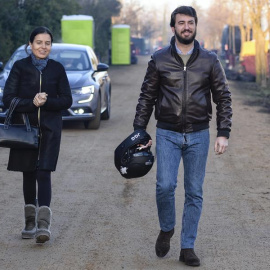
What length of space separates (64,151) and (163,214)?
21.2 feet

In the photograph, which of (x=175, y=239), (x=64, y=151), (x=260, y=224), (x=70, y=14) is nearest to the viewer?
(x=175, y=239)

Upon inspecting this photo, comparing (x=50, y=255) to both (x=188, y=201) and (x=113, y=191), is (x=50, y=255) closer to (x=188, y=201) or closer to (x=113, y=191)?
(x=188, y=201)

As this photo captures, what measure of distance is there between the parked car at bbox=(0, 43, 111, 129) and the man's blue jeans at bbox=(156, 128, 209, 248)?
328 inches

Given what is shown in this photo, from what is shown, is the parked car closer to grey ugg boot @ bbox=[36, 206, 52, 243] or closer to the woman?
the woman

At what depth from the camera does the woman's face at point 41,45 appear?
6418 mm

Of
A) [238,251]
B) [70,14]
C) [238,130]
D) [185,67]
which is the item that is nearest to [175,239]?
[238,251]

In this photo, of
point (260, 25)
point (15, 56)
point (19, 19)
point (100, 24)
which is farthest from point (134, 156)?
point (100, 24)

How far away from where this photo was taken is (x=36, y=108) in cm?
643

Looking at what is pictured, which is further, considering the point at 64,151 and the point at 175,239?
the point at 64,151

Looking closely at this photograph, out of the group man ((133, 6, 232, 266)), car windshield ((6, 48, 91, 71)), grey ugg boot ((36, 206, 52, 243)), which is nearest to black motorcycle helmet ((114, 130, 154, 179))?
man ((133, 6, 232, 266))

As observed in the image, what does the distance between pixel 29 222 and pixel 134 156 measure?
1293 millimetres

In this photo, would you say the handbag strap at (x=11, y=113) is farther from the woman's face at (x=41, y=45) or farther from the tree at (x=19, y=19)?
the tree at (x=19, y=19)

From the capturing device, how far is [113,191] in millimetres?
9078

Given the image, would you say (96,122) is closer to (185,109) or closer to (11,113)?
(11,113)
